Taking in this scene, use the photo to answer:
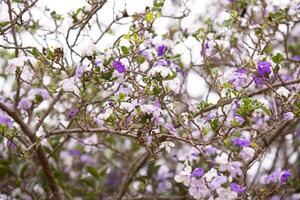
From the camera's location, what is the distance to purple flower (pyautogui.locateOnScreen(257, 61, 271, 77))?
2.01 m

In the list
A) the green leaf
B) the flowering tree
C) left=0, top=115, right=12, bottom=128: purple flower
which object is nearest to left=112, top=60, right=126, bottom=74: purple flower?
the flowering tree

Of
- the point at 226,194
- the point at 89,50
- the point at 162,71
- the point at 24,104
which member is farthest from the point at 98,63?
the point at 24,104

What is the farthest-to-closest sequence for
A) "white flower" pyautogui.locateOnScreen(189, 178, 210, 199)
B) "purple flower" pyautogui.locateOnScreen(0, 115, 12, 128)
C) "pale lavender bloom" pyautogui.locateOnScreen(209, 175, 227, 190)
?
"purple flower" pyautogui.locateOnScreen(0, 115, 12, 128)
"white flower" pyautogui.locateOnScreen(189, 178, 210, 199)
"pale lavender bloom" pyautogui.locateOnScreen(209, 175, 227, 190)

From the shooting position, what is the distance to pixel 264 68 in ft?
6.58

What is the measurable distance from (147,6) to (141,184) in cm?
115

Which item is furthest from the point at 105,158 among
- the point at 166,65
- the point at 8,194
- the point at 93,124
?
the point at 166,65

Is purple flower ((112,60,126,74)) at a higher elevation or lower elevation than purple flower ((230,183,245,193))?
higher

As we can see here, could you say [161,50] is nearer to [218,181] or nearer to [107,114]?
[107,114]

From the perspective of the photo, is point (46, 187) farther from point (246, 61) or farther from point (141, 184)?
point (246, 61)

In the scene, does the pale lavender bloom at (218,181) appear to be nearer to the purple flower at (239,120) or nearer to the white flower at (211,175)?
the white flower at (211,175)

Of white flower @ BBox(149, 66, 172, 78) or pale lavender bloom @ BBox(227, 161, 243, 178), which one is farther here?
pale lavender bloom @ BBox(227, 161, 243, 178)

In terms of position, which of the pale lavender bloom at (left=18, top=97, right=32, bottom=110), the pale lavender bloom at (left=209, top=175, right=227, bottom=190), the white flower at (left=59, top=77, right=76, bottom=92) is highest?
the pale lavender bloom at (left=18, top=97, right=32, bottom=110)

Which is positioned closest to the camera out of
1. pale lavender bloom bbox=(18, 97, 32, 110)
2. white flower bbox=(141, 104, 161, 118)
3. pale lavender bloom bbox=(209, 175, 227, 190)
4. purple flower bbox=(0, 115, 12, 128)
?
white flower bbox=(141, 104, 161, 118)

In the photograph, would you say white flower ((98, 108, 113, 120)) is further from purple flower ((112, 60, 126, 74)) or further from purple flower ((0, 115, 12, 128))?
purple flower ((0, 115, 12, 128))
